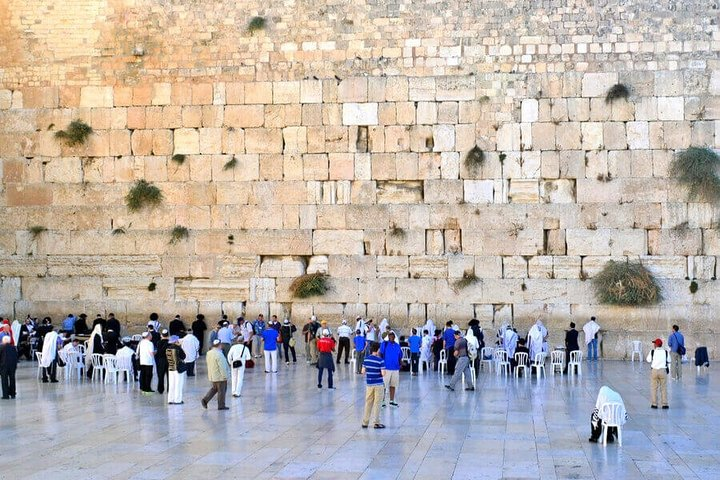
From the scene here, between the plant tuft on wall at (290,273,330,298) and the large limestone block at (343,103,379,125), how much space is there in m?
3.36

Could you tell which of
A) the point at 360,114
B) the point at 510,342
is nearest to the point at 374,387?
the point at 510,342

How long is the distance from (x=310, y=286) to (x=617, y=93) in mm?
7551

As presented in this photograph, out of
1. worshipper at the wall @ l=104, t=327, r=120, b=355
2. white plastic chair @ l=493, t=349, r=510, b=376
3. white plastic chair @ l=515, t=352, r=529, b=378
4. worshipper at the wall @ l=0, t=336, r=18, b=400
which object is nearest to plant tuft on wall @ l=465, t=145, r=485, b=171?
white plastic chair @ l=493, t=349, r=510, b=376

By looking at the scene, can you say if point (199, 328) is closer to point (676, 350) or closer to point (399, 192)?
point (399, 192)

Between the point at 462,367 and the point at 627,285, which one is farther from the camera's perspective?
the point at 627,285

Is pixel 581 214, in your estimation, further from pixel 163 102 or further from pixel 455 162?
pixel 163 102


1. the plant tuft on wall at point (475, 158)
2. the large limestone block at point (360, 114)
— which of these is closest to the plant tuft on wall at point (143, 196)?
the large limestone block at point (360, 114)

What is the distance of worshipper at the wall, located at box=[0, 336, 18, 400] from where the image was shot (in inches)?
571

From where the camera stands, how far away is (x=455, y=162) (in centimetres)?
2052

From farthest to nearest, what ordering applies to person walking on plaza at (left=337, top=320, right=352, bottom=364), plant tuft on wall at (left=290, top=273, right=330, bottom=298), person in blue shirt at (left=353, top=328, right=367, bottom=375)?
plant tuft on wall at (left=290, top=273, right=330, bottom=298) → person walking on plaza at (left=337, top=320, right=352, bottom=364) → person in blue shirt at (left=353, top=328, right=367, bottom=375)

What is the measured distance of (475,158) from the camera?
2038 centimetres

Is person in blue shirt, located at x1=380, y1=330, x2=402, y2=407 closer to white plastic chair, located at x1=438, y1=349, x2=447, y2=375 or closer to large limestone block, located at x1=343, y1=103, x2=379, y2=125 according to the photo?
white plastic chair, located at x1=438, y1=349, x2=447, y2=375

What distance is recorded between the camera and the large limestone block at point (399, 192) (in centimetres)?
2062

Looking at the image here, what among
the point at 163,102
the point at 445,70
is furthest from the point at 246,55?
the point at 445,70
